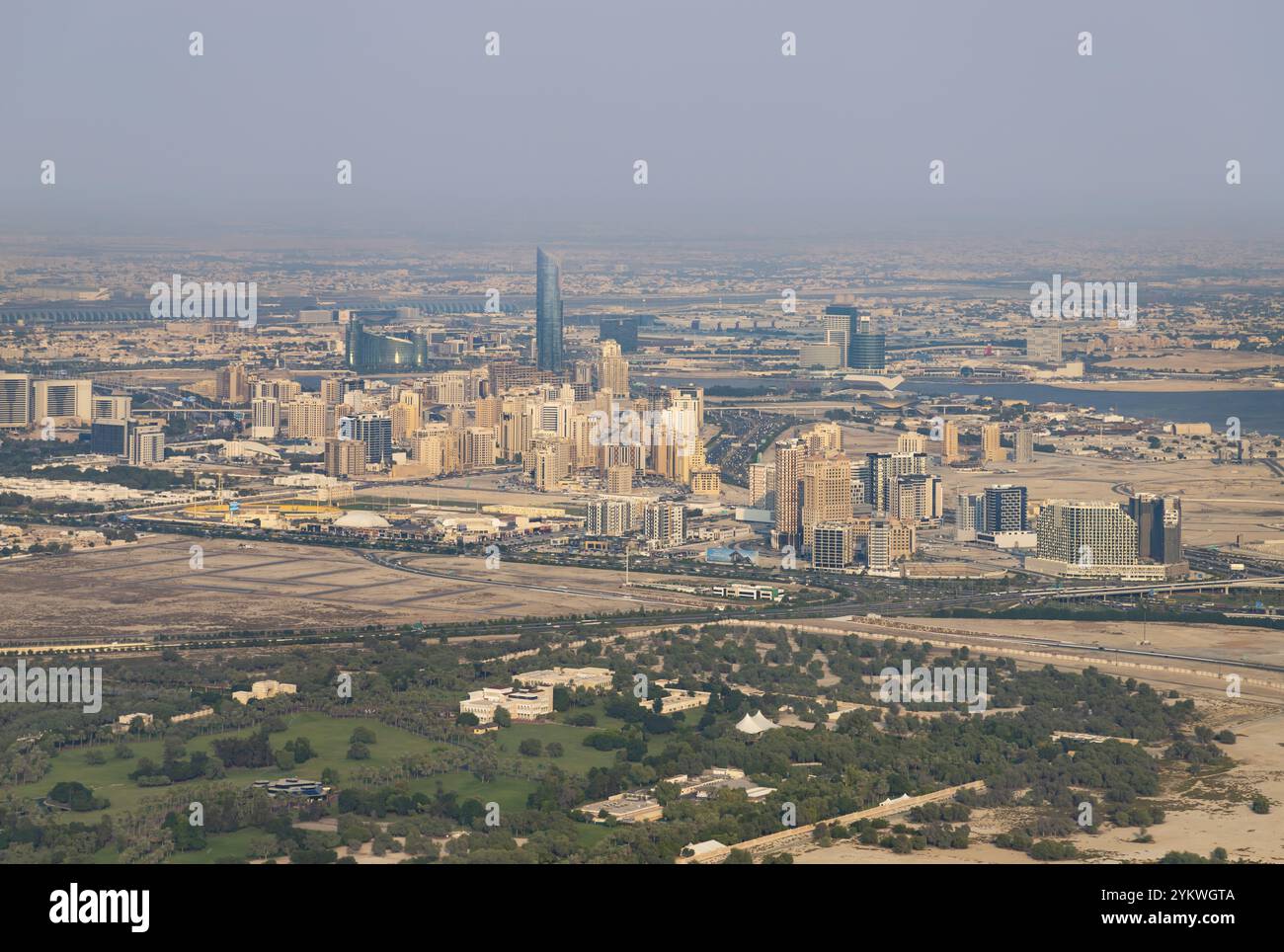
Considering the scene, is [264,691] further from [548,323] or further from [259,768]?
[548,323]

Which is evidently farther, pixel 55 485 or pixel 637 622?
pixel 55 485

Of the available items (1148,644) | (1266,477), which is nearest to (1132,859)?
(1148,644)

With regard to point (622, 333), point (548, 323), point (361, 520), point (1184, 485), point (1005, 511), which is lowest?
point (361, 520)

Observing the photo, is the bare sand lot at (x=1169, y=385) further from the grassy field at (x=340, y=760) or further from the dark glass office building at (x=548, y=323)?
the grassy field at (x=340, y=760)

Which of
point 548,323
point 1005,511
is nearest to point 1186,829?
point 1005,511

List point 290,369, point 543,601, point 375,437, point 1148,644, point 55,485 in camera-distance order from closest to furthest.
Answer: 1. point 1148,644
2. point 543,601
3. point 55,485
4. point 375,437
5. point 290,369

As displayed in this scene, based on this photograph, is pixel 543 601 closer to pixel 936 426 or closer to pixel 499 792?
pixel 499 792

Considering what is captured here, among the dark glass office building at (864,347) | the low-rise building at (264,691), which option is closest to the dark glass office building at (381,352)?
the dark glass office building at (864,347)
